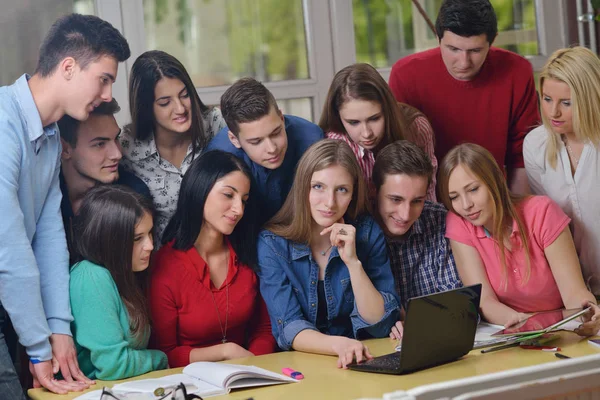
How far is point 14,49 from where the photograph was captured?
308 cm

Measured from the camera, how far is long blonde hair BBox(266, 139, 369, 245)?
7.97 ft

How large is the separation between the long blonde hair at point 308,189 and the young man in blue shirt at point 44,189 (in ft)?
2.11

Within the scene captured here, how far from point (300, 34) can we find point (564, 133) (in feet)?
4.74

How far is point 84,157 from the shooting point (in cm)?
250

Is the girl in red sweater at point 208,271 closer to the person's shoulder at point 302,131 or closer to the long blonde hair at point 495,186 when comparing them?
the person's shoulder at point 302,131

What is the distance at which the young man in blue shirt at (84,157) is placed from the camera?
2486 millimetres

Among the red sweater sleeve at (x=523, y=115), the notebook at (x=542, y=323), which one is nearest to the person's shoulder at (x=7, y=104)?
the notebook at (x=542, y=323)

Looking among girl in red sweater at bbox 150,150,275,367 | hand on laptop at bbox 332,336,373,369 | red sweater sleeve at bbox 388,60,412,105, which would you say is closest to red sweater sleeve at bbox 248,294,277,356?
girl in red sweater at bbox 150,150,275,367

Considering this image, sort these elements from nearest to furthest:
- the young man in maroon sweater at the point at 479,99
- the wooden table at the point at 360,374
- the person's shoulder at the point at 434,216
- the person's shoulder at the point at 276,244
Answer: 1. the wooden table at the point at 360,374
2. the person's shoulder at the point at 276,244
3. the person's shoulder at the point at 434,216
4. the young man in maroon sweater at the point at 479,99

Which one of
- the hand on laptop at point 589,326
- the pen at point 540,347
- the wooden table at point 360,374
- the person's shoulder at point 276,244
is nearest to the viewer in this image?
the wooden table at point 360,374

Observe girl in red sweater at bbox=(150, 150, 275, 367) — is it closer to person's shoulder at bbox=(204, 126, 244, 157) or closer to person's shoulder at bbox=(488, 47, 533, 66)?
person's shoulder at bbox=(204, 126, 244, 157)

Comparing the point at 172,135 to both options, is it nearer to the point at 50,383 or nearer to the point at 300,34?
the point at 50,383

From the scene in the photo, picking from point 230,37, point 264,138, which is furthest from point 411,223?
point 230,37

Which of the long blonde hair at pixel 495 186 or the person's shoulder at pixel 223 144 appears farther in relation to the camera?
the person's shoulder at pixel 223 144
